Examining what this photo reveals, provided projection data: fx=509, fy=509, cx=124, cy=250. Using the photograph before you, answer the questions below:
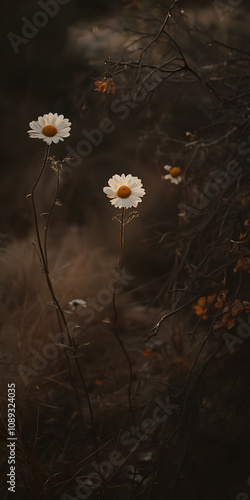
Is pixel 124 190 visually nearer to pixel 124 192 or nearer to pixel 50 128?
pixel 124 192

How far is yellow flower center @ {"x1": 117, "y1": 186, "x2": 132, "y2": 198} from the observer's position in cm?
100

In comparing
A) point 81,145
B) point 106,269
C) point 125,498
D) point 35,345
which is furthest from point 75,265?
point 125,498

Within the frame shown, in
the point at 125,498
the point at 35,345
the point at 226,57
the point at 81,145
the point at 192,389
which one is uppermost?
the point at 81,145

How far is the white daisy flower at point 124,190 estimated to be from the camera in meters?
1.00

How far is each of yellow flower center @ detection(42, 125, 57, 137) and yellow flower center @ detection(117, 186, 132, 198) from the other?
0.55 ft

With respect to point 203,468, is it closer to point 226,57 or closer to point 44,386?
point 44,386

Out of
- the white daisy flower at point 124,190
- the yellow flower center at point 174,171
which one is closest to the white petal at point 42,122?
the white daisy flower at point 124,190

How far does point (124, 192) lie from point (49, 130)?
0.19 meters

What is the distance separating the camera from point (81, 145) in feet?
6.64

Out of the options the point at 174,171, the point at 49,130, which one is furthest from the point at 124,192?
the point at 174,171

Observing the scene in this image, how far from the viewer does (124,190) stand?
1005mm

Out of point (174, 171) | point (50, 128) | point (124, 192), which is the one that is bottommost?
point (124, 192)

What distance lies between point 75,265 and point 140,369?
1.29 feet

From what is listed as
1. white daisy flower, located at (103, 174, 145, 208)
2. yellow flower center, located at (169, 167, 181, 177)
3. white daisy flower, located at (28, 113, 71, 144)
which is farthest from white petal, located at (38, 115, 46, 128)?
yellow flower center, located at (169, 167, 181, 177)
